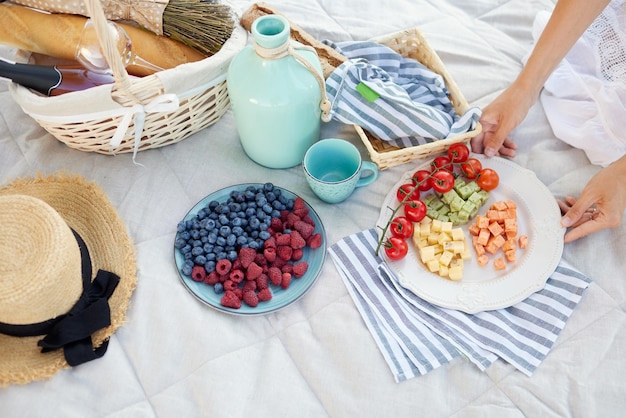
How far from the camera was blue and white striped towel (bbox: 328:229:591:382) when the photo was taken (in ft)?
2.97

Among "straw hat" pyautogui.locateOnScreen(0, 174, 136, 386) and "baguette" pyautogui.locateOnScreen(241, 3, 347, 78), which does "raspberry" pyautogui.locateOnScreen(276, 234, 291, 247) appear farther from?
"baguette" pyautogui.locateOnScreen(241, 3, 347, 78)

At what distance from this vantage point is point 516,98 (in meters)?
1.14

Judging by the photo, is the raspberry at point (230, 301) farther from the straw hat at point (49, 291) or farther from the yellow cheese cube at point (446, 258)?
the yellow cheese cube at point (446, 258)

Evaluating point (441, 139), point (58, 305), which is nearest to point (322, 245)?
point (441, 139)

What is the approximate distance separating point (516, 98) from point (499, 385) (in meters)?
0.57

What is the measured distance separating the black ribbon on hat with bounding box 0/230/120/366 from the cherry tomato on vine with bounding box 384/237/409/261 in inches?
18.8

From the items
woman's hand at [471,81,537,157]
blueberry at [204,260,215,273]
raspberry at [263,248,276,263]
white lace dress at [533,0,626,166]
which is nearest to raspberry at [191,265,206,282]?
blueberry at [204,260,215,273]

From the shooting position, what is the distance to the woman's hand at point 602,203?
39.3 inches

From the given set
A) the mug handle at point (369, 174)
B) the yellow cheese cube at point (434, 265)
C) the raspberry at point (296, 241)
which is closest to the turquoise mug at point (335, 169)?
the mug handle at point (369, 174)

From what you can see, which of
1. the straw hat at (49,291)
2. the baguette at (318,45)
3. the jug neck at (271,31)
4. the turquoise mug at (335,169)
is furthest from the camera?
the baguette at (318,45)

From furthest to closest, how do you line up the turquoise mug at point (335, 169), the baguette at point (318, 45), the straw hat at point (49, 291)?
the baguette at point (318, 45) → the turquoise mug at point (335, 169) → the straw hat at point (49, 291)

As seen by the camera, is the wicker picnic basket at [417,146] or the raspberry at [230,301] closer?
the raspberry at [230,301]

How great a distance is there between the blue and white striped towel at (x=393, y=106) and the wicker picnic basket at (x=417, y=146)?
0.02m

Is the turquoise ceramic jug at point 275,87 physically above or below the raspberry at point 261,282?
above
